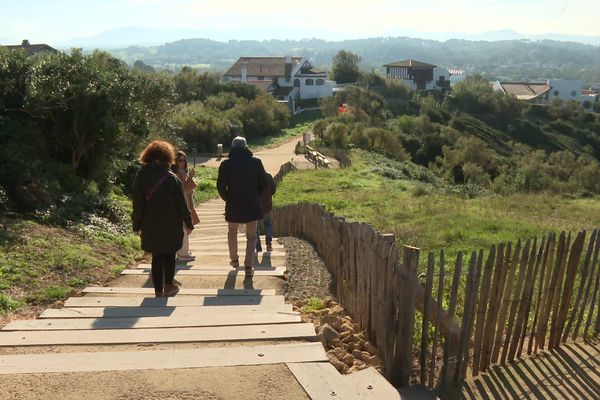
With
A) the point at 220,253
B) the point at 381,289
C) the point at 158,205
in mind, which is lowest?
the point at 220,253

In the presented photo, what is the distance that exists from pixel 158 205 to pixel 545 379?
410cm

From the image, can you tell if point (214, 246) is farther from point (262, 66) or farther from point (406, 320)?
point (262, 66)


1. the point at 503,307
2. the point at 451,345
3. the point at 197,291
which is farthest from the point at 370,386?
the point at 197,291

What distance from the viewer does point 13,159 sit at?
32.9 feet

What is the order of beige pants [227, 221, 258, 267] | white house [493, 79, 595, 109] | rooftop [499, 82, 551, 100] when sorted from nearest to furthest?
beige pants [227, 221, 258, 267] < rooftop [499, 82, 551, 100] < white house [493, 79, 595, 109]

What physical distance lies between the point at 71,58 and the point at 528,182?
25.4 m

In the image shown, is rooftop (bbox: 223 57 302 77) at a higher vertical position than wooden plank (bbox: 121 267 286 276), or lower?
higher

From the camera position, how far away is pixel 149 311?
16.6 ft

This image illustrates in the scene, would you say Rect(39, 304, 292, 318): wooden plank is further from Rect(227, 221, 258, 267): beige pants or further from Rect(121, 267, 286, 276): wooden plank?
Rect(121, 267, 286, 276): wooden plank

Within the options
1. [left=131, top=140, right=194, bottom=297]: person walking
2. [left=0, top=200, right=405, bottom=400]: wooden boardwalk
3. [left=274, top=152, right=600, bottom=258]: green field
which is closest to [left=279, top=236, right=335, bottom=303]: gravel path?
[left=0, top=200, right=405, bottom=400]: wooden boardwalk

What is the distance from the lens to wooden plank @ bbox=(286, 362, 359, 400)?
11.4 feet

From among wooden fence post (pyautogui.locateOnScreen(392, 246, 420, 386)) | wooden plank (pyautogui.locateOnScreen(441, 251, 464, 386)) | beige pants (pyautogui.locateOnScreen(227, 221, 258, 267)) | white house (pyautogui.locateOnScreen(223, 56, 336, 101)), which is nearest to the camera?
wooden fence post (pyautogui.locateOnScreen(392, 246, 420, 386))

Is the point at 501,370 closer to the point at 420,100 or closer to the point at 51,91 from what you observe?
the point at 51,91

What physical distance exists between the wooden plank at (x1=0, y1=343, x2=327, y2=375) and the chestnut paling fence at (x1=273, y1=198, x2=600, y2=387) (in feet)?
2.78
